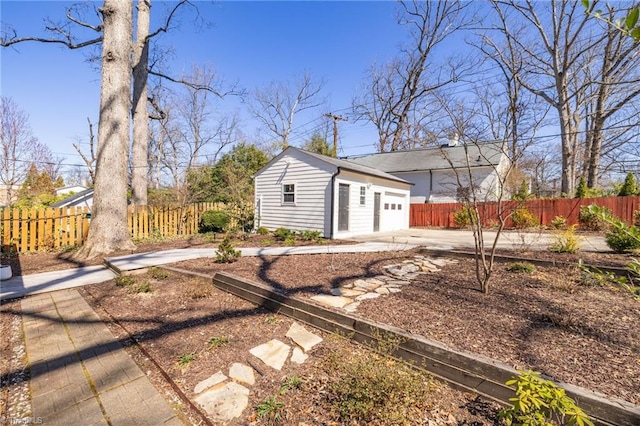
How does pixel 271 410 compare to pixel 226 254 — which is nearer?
pixel 271 410

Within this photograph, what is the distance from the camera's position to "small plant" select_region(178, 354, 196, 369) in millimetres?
2350

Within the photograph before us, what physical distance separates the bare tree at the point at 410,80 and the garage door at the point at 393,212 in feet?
19.4

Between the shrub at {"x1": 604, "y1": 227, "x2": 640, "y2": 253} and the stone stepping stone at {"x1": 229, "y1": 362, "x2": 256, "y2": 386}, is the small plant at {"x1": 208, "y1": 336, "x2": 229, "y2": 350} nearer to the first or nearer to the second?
the stone stepping stone at {"x1": 229, "y1": 362, "x2": 256, "y2": 386}

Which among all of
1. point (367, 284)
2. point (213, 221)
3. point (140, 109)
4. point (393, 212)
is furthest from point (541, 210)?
point (140, 109)

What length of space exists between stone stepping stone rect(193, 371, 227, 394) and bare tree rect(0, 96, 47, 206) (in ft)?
64.1

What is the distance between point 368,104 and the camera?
2541cm

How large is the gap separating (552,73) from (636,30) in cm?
1929

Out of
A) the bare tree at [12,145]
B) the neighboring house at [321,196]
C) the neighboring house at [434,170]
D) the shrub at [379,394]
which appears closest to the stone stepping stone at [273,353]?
the shrub at [379,394]

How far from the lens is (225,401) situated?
6.47ft

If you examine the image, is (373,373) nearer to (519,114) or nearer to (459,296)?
(459,296)

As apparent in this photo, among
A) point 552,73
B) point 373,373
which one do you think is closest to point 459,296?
point 373,373

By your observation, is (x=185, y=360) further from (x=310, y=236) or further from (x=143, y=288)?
(x=310, y=236)

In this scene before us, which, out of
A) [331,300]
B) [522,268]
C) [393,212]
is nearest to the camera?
[331,300]

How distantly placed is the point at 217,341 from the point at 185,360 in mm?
315
